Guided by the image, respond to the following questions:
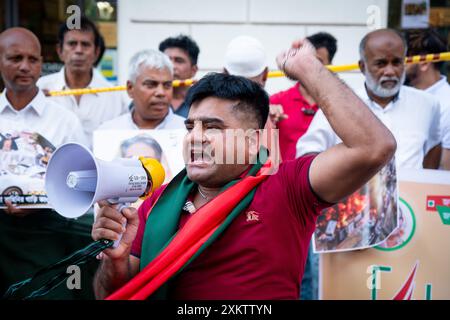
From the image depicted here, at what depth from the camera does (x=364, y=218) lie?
3.98 metres

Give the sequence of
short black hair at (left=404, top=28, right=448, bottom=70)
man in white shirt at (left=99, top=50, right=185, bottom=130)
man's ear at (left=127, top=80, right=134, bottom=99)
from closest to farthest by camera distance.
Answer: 1. man in white shirt at (left=99, top=50, right=185, bottom=130)
2. man's ear at (left=127, top=80, right=134, bottom=99)
3. short black hair at (left=404, top=28, right=448, bottom=70)

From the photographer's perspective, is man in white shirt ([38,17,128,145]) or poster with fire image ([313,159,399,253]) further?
man in white shirt ([38,17,128,145])

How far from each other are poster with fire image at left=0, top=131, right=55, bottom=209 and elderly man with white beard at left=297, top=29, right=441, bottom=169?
1620 mm

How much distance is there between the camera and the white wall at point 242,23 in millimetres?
6594

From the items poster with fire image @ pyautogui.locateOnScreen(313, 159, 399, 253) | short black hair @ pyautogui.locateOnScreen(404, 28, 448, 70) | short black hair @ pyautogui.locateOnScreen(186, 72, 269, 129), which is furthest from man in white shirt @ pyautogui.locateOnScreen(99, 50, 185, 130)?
short black hair @ pyautogui.locateOnScreen(404, 28, 448, 70)

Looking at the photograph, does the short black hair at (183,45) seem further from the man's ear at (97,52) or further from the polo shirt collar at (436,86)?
the polo shirt collar at (436,86)

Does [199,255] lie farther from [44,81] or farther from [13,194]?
[44,81]

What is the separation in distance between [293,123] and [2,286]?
231cm

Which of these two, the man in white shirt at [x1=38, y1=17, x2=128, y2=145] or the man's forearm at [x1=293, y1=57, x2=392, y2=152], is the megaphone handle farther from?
the man in white shirt at [x1=38, y1=17, x2=128, y2=145]

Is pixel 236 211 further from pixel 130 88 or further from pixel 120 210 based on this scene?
pixel 130 88

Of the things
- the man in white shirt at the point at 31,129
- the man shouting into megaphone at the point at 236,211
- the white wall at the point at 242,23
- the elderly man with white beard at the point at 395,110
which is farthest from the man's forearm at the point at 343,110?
the white wall at the point at 242,23

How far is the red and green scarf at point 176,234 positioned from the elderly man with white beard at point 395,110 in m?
1.75

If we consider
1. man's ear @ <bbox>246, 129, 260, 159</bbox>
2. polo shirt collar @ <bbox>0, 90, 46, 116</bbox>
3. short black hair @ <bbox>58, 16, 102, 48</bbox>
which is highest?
short black hair @ <bbox>58, 16, 102, 48</bbox>

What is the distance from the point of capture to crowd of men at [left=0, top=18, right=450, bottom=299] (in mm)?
2281
